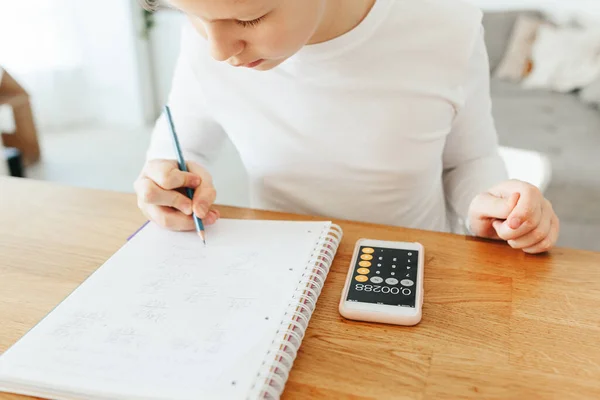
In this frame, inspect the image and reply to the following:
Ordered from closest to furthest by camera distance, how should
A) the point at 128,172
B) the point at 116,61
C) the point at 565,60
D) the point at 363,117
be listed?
the point at 363,117 → the point at 565,60 → the point at 128,172 → the point at 116,61

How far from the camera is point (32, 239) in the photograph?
698mm

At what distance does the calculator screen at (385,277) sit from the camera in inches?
21.8

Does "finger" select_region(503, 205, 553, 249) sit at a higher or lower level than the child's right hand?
lower

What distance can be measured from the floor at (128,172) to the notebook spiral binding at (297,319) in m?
1.45

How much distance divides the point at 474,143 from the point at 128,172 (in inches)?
85.0

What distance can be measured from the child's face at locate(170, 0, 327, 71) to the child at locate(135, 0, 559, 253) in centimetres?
6

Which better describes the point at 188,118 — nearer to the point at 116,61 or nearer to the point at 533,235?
the point at 533,235

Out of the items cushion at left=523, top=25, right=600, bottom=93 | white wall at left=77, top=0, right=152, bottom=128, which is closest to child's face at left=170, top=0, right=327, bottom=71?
cushion at left=523, top=25, right=600, bottom=93

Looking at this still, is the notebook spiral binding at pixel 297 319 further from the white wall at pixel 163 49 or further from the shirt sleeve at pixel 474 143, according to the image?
the white wall at pixel 163 49

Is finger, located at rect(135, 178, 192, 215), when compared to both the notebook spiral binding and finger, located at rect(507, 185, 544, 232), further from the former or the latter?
finger, located at rect(507, 185, 544, 232)

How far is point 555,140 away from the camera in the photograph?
219 cm

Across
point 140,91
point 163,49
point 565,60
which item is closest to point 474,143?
point 565,60

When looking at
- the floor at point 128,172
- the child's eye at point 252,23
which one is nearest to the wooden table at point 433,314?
the child's eye at point 252,23

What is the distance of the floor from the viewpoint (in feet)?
6.26
